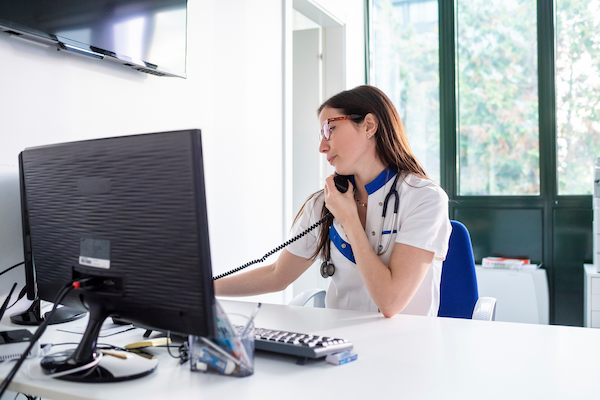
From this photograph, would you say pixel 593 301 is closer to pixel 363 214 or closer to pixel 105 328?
pixel 363 214

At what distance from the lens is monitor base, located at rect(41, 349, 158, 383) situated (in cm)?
83

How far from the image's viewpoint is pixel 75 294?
0.92 m

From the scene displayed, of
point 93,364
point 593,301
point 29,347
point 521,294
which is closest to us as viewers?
point 29,347

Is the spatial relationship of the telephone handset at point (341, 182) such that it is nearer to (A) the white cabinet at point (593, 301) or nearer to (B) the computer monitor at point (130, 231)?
(B) the computer monitor at point (130, 231)

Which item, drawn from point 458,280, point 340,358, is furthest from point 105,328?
point 458,280

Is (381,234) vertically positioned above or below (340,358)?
above

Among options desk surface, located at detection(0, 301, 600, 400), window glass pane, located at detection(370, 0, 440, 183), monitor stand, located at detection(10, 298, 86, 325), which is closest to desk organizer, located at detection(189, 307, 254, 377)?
desk surface, located at detection(0, 301, 600, 400)

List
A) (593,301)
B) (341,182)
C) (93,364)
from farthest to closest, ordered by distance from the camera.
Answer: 1. (593,301)
2. (341,182)
3. (93,364)

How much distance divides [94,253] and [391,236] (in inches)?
36.7

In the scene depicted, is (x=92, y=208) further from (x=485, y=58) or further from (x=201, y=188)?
(x=485, y=58)

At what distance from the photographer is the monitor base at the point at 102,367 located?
0.83 meters

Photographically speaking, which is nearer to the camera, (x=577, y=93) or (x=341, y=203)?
(x=341, y=203)

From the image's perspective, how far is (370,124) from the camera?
1.66 meters

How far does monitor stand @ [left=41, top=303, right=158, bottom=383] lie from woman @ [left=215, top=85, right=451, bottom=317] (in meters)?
0.64
